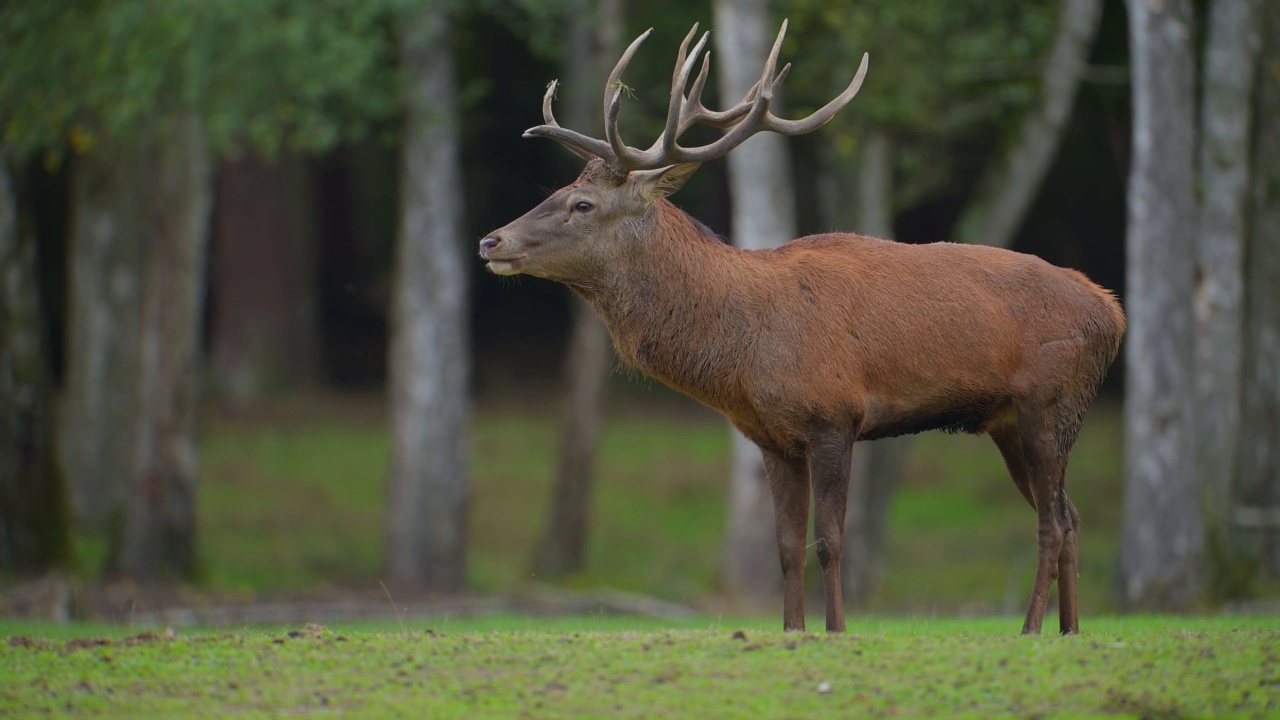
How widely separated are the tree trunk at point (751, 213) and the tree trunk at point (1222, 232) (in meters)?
4.28

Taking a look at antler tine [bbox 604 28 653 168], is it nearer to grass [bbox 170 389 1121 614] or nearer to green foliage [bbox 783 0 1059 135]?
green foliage [bbox 783 0 1059 135]

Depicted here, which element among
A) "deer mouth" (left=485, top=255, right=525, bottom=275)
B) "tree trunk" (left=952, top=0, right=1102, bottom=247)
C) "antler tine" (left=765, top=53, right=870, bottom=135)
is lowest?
"deer mouth" (left=485, top=255, right=525, bottom=275)

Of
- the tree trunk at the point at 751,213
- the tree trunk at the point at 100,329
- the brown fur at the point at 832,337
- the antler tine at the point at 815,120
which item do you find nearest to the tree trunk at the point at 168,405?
the tree trunk at the point at 100,329

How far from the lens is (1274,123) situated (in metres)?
16.4

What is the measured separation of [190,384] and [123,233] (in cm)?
366

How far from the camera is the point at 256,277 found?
2678 cm

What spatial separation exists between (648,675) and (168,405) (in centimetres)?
1170

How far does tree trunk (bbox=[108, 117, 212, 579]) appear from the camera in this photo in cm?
1730

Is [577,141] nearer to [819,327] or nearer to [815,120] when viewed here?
[815,120]

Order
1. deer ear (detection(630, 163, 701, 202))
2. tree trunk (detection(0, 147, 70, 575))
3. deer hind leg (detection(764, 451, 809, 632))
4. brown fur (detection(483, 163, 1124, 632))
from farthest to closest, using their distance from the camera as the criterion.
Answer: tree trunk (detection(0, 147, 70, 575))
deer ear (detection(630, 163, 701, 202))
deer hind leg (detection(764, 451, 809, 632))
brown fur (detection(483, 163, 1124, 632))

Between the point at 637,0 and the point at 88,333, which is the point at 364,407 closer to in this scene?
the point at 88,333

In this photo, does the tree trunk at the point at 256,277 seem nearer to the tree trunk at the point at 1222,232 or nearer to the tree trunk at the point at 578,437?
the tree trunk at the point at 578,437

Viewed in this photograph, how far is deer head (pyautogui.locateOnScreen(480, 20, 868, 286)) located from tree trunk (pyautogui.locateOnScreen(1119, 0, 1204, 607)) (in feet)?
22.4

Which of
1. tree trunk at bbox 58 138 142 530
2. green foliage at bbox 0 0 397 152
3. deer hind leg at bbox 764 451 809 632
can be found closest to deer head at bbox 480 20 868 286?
deer hind leg at bbox 764 451 809 632
